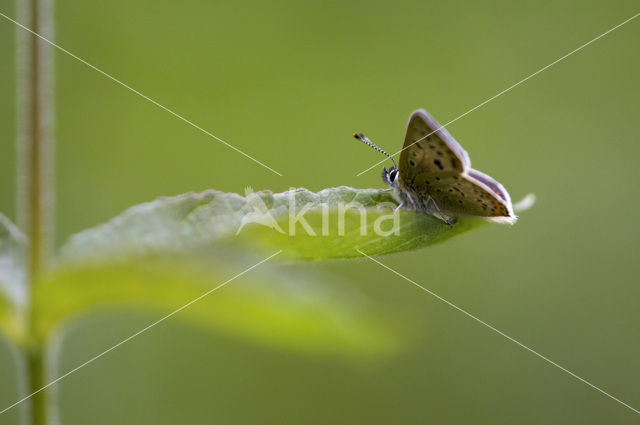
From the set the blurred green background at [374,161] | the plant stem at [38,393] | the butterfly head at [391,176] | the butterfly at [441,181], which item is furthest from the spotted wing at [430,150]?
the blurred green background at [374,161]

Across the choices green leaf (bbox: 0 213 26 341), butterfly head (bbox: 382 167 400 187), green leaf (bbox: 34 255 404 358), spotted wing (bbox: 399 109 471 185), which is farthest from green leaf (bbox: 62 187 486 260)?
butterfly head (bbox: 382 167 400 187)

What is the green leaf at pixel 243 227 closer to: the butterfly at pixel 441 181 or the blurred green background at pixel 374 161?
the butterfly at pixel 441 181

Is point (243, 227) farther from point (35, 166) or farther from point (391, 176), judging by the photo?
point (391, 176)

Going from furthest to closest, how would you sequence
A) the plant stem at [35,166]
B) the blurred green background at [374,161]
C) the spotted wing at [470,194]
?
the blurred green background at [374,161]
the spotted wing at [470,194]
the plant stem at [35,166]

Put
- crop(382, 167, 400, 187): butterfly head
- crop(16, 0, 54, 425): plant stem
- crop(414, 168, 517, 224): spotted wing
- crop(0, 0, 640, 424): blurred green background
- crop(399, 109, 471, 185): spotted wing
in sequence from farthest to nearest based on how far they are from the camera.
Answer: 1. crop(0, 0, 640, 424): blurred green background
2. crop(382, 167, 400, 187): butterfly head
3. crop(414, 168, 517, 224): spotted wing
4. crop(399, 109, 471, 185): spotted wing
5. crop(16, 0, 54, 425): plant stem

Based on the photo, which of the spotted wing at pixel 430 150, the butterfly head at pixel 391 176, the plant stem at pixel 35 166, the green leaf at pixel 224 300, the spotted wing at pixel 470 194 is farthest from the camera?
the butterfly head at pixel 391 176

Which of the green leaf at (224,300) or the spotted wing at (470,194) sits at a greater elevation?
the spotted wing at (470,194)

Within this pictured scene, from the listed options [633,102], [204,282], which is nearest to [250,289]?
[204,282]

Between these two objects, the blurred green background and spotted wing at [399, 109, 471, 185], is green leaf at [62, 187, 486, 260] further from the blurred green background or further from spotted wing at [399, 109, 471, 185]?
the blurred green background

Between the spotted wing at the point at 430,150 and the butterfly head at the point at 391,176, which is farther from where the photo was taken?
the butterfly head at the point at 391,176
